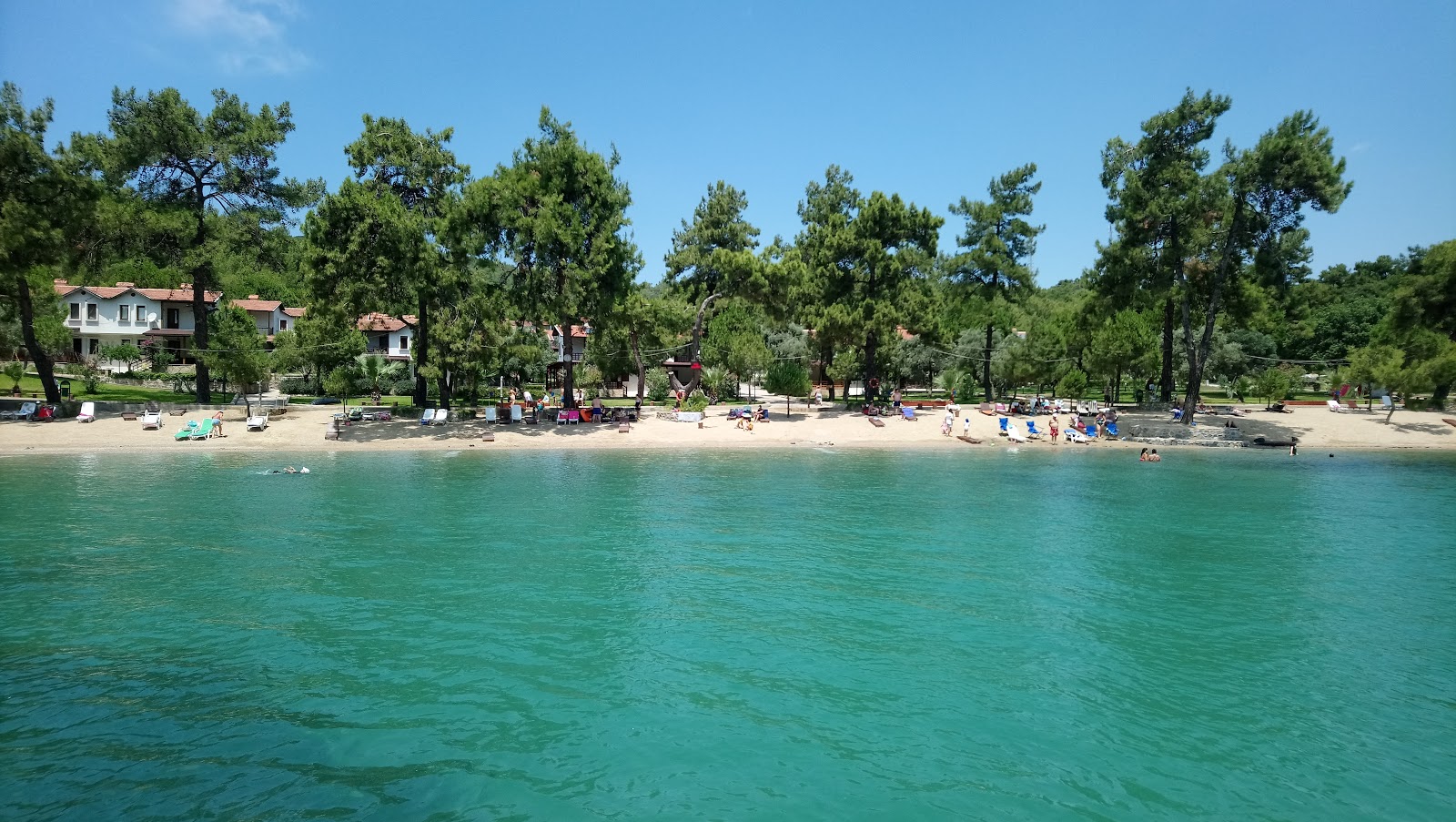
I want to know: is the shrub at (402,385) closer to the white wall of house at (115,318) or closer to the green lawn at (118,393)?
the green lawn at (118,393)

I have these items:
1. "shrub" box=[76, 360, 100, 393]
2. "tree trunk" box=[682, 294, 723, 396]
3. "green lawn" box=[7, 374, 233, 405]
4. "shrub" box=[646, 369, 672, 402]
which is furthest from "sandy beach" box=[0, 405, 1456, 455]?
"shrub" box=[76, 360, 100, 393]

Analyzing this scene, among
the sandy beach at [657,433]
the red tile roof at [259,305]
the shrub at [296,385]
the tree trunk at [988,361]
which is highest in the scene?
the red tile roof at [259,305]

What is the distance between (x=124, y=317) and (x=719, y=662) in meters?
80.2

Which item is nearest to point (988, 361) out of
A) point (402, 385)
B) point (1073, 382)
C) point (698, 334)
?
point (1073, 382)

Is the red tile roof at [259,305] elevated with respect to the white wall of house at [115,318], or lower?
elevated

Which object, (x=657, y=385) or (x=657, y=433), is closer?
(x=657, y=433)

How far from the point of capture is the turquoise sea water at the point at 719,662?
855 cm

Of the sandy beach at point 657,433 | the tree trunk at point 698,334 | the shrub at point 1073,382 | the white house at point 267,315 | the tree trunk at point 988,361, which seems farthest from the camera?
the white house at point 267,315

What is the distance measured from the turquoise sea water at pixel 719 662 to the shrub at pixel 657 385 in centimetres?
3595

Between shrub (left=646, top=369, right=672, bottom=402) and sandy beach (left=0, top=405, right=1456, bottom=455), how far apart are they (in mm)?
11017

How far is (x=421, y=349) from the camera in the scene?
4400cm

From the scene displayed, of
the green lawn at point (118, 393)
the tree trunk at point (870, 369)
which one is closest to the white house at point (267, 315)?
the green lawn at point (118, 393)

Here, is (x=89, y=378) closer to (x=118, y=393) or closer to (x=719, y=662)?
(x=118, y=393)

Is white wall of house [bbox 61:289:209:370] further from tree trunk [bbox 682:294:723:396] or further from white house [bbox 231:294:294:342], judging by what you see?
tree trunk [bbox 682:294:723:396]
